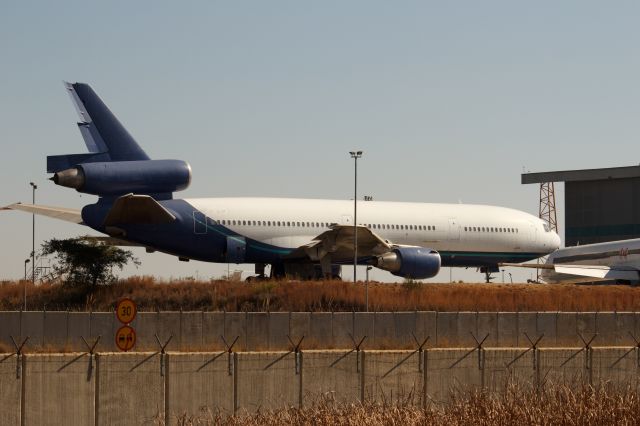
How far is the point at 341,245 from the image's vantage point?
60.6 m

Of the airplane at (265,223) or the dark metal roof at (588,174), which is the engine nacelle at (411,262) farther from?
the dark metal roof at (588,174)

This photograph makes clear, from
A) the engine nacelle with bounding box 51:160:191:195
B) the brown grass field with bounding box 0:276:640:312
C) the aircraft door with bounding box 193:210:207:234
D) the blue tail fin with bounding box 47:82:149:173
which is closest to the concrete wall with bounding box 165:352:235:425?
the engine nacelle with bounding box 51:160:191:195

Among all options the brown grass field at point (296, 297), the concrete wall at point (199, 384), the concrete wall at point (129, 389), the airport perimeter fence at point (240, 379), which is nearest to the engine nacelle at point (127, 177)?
the brown grass field at point (296, 297)

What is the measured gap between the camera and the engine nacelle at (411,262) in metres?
59.3

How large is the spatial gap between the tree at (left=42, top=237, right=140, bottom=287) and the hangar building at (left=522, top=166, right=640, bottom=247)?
191ft

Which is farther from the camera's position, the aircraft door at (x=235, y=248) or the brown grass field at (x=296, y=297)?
the aircraft door at (x=235, y=248)

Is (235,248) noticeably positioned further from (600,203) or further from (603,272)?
(600,203)

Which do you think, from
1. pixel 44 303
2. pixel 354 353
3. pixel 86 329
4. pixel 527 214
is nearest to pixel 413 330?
pixel 86 329

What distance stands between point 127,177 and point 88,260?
962 centimetres

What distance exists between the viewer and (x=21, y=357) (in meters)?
27.5

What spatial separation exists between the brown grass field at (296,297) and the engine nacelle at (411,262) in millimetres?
678

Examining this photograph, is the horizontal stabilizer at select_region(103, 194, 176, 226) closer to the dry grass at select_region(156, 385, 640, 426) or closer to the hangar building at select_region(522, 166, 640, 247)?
the dry grass at select_region(156, 385, 640, 426)

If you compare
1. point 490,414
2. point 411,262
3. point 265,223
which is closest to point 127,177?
point 265,223

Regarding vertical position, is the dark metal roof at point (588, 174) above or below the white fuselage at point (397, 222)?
above
